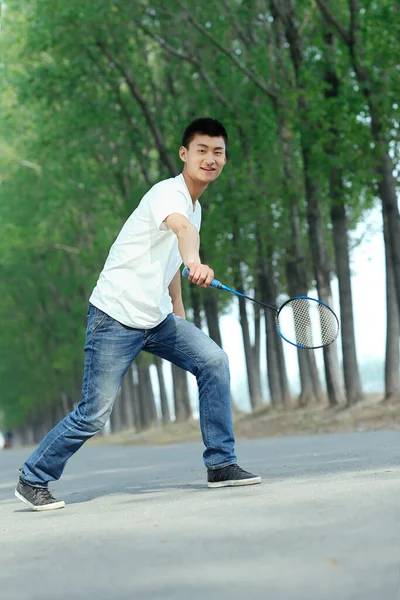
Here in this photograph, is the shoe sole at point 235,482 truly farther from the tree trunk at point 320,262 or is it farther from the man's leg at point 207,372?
the tree trunk at point 320,262

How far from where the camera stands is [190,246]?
7.01 metres

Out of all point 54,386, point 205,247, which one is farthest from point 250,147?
point 54,386

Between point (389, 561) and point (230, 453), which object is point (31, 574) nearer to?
point (389, 561)

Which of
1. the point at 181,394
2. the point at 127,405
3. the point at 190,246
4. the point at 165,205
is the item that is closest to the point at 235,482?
the point at 190,246

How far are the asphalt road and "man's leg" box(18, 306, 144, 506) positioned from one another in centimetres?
42

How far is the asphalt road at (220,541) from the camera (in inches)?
165

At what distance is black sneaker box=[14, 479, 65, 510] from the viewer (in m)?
7.86

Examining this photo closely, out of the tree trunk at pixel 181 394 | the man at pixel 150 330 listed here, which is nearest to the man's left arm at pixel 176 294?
the man at pixel 150 330

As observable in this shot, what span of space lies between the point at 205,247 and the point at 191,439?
21.1ft

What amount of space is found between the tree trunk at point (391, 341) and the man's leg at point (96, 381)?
13548 mm

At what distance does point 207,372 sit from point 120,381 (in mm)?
578

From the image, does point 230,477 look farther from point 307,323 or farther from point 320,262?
point 320,262

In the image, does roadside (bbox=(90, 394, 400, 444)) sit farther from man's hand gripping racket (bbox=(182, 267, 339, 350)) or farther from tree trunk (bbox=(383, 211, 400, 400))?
man's hand gripping racket (bbox=(182, 267, 339, 350))

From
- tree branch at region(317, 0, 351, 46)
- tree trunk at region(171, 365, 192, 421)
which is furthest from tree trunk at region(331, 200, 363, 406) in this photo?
tree trunk at region(171, 365, 192, 421)
